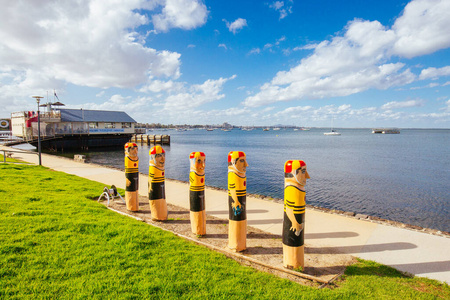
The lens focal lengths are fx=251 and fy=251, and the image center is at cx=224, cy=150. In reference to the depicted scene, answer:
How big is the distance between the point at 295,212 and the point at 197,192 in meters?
2.69

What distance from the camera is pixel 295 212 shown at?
5207 mm

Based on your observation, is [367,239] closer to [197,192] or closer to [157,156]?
[197,192]

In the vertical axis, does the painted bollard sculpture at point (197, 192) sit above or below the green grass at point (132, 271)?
above

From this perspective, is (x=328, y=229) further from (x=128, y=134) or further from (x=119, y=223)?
(x=128, y=134)

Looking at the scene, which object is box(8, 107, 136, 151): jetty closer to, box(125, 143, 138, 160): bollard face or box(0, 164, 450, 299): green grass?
box(125, 143, 138, 160): bollard face

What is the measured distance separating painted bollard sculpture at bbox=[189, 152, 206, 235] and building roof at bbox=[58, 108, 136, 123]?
152 ft

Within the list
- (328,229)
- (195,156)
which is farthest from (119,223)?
(328,229)

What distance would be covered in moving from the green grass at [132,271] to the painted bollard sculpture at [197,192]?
2.69 ft

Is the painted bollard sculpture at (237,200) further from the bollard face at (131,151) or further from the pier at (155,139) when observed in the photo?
the pier at (155,139)

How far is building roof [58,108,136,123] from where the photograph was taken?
45.6 m

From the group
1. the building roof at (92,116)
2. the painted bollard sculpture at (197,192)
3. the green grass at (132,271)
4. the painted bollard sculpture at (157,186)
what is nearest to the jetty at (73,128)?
the building roof at (92,116)

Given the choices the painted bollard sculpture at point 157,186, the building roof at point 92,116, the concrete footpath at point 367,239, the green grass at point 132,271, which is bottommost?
the concrete footpath at point 367,239

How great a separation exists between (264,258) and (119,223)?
3.83m

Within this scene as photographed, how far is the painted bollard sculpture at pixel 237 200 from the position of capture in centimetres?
593
